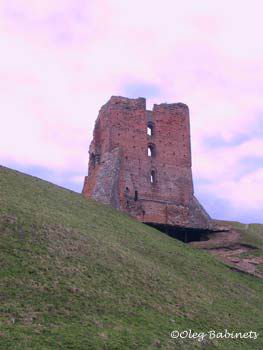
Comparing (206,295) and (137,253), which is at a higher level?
(137,253)

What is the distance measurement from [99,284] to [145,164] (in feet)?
60.3

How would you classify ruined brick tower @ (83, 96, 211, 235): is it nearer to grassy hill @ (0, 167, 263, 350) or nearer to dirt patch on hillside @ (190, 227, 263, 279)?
dirt patch on hillside @ (190, 227, 263, 279)

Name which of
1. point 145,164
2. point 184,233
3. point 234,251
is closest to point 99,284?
point 234,251

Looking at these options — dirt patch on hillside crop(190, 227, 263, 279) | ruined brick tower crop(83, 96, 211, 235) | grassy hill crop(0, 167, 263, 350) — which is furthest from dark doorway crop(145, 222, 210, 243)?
grassy hill crop(0, 167, 263, 350)

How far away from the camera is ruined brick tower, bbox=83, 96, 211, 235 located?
35.4 m

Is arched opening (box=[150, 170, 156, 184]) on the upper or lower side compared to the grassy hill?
upper

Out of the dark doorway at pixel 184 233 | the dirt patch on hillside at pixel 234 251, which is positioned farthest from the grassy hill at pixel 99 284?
the dark doorway at pixel 184 233

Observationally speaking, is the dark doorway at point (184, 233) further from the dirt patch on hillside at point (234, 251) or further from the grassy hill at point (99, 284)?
the grassy hill at point (99, 284)

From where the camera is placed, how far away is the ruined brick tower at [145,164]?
35.4 m

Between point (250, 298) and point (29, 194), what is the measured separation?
11.4m

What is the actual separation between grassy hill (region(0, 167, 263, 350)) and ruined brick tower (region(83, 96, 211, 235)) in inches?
210

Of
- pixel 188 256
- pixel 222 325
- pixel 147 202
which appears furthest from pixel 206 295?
pixel 147 202

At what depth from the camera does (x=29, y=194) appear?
26.7m

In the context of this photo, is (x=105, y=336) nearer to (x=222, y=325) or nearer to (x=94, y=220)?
(x=222, y=325)
